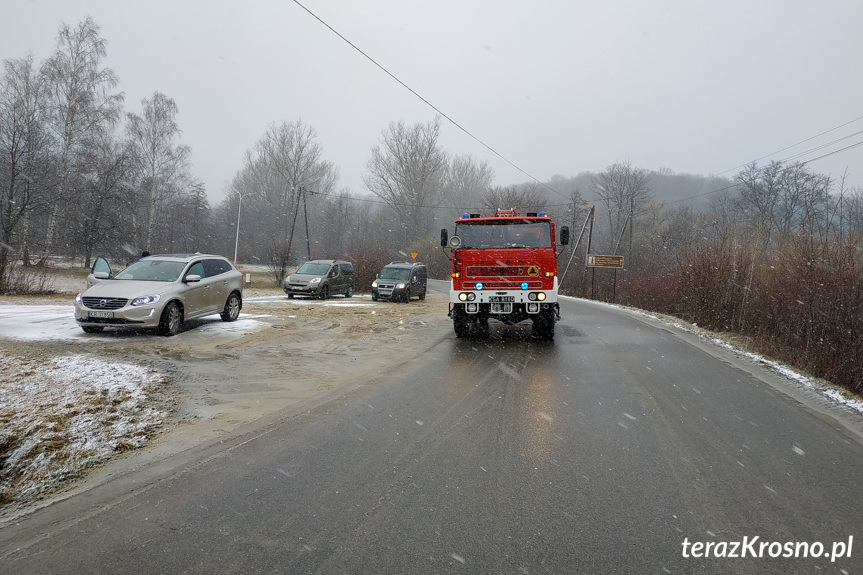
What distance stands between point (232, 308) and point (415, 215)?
51355mm

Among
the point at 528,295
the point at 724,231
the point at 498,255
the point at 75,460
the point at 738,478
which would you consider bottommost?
the point at 75,460

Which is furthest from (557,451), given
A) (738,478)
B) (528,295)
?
(528,295)

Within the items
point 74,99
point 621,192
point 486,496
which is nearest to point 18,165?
point 74,99

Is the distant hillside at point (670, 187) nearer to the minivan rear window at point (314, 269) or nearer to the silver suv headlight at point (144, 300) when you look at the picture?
the minivan rear window at point (314, 269)

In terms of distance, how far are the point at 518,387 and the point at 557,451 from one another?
8.27 feet

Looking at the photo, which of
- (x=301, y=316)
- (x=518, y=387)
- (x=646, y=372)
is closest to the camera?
(x=518, y=387)

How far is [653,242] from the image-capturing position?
176ft

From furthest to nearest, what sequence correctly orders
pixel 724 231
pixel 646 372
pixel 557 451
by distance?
pixel 724 231 → pixel 646 372 → pixel 557 451

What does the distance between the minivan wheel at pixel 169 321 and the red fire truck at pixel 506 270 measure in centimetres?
596

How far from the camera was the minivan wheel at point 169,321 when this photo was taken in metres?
10.4

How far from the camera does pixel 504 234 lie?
11.2m

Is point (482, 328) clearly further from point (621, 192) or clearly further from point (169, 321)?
point (621, 192)

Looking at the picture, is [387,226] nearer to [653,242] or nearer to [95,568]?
[653,242]

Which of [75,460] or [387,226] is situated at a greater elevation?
[387,226]
